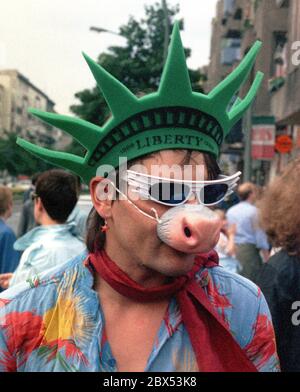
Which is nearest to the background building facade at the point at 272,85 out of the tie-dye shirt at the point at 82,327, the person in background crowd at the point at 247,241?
the person in background crowd at the point at 247,241

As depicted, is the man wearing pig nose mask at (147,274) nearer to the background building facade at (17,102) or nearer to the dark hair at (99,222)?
the dark hair at (99,222)

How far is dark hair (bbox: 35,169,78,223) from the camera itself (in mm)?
3887

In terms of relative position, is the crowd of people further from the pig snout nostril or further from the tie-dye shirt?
the pig snout nostril

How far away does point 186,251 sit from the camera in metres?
1.58

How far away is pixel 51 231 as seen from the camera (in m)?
3.77

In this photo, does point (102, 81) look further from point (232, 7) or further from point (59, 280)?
point (232, 7)

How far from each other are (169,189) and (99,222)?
369 mm

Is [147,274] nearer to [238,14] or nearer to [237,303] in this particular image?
[237,303]

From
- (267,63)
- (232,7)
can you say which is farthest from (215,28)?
(267,63)

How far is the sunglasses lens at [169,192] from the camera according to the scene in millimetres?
1640

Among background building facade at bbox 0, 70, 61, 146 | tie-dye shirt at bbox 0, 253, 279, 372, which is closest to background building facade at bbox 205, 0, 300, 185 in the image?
tie-dye shirt at bbox 0, 253, 279, 372

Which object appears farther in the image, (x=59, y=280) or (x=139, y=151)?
(x=59, y=280)
